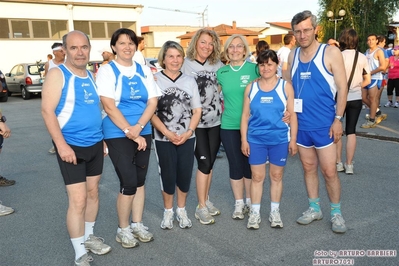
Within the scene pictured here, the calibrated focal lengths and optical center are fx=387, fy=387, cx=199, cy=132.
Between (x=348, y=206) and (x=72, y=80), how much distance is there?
10.9 feet

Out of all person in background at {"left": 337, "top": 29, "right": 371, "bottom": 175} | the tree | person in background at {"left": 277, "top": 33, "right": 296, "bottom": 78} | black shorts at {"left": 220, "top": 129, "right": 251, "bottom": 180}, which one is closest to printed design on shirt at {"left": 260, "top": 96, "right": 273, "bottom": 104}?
black shorts at {"left": 220, "top": 129, "right": 251, "bottom": 180}

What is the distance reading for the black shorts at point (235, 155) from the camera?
4102 millimetres

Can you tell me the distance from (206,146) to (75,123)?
1485 mm

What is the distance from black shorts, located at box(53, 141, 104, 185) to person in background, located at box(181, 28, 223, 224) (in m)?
1.13

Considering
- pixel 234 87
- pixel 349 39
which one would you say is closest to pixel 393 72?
pixel 349 39

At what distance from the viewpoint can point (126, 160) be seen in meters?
3.48

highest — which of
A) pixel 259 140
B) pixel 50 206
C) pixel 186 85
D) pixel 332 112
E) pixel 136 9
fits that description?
pixel 136 9

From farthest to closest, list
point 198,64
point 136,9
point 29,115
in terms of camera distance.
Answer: point 136,9
point 29,115
point 198,64

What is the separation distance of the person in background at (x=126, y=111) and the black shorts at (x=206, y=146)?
656 mm

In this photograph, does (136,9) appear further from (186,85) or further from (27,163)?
(186,85)

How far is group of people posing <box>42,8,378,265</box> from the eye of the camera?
3193 mm

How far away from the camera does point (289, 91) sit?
12.4 ft

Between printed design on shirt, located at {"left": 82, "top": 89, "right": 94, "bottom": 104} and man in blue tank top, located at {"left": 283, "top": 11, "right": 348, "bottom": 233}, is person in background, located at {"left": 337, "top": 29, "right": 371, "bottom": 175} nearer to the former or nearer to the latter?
man in blue tank top, located at {"left": 283, "top": 11, "right": 348, "bottom": 233}

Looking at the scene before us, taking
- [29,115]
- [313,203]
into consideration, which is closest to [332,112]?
[313,203]
